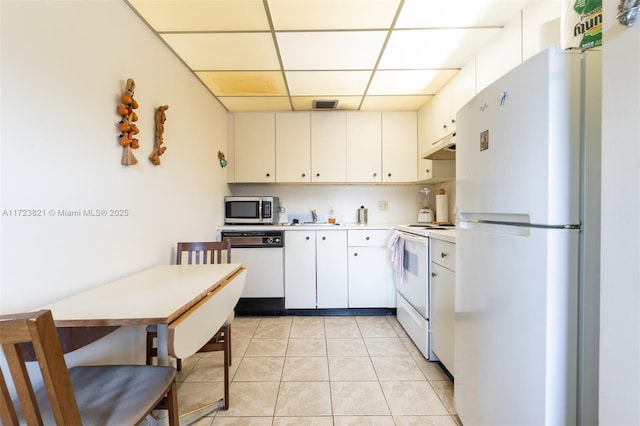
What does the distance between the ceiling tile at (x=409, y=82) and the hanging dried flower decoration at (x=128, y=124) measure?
1.78 metres

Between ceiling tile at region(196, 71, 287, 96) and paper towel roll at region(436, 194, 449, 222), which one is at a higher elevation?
ceiling tile at region(196, 71, 287, 96)

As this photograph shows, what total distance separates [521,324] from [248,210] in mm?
2558

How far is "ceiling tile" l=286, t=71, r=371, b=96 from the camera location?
7.33 ft

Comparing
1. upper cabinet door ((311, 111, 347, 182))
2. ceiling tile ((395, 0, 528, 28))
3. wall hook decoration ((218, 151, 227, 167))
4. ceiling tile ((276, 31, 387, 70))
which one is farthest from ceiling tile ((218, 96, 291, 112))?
ceiling tile ((395, 0, 528, 28))

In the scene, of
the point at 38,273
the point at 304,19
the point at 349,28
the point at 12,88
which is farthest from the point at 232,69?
the point at 38,273

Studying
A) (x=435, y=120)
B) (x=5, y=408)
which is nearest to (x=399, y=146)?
(x=435, y=120)

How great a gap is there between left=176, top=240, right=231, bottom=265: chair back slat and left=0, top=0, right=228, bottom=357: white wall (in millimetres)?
80

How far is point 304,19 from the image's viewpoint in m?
1.62

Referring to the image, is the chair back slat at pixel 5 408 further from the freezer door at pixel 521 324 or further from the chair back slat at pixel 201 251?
the freezer door at pixel 521 324

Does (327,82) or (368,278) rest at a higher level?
(327,82)

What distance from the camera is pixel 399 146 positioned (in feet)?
10.0

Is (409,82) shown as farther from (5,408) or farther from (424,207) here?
(5,408)

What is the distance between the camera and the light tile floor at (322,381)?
1.45 meters

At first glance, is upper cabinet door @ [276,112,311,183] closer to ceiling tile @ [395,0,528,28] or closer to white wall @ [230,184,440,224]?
white wall @ [230,184,440,224]
